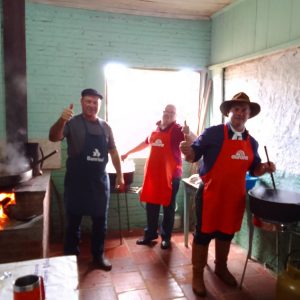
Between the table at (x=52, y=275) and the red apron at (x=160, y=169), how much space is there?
2.05m

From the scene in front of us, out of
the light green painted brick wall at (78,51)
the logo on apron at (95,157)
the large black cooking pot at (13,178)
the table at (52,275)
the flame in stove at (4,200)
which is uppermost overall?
the light green painted brick wall at (78,51)

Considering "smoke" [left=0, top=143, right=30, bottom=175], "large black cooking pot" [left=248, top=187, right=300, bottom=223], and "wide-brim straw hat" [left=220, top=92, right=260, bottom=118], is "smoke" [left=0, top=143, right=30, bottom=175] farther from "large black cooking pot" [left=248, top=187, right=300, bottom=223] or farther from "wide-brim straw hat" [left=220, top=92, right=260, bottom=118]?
"large black cooking pot" [left=248, top=187, right=300, bottom=223]

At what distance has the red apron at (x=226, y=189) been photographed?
253 centimetres

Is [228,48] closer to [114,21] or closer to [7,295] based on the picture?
[114,21]

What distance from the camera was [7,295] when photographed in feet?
3.80

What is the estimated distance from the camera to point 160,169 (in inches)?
136

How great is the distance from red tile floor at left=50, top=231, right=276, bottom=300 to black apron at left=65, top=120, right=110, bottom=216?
0.63 metres

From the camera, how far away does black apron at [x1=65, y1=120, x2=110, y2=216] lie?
2881mm

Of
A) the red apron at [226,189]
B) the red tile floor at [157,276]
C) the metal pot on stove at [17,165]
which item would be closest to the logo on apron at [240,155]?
the red apron at [226,189]

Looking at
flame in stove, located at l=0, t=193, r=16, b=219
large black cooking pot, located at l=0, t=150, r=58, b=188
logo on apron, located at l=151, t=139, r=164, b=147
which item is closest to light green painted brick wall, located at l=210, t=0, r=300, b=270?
logo on apron, located at l=151, t=139, r=164, b=147

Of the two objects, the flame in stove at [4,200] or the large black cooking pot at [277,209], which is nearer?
the large black cooking pot at [277,209]

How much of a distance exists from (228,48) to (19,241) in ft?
10.3

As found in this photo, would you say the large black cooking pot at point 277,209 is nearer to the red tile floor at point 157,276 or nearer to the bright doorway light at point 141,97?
the red tile floor at point 157,276

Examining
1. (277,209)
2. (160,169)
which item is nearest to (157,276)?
(160,169)
